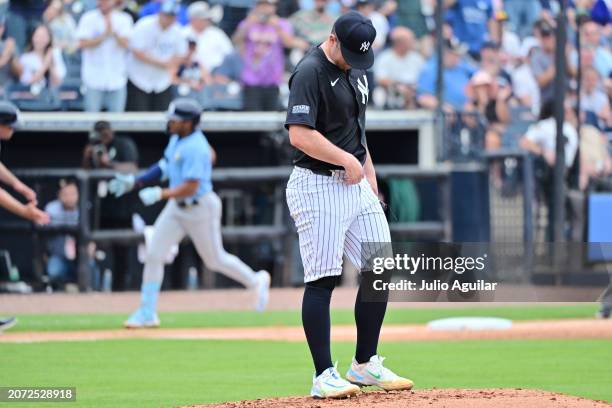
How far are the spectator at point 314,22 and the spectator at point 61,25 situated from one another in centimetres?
322

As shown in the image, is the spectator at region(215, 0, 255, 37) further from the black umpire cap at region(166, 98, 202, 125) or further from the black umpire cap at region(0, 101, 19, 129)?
the black umpire cap at region(0, 101, 19, 129)

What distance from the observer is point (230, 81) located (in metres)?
17.7

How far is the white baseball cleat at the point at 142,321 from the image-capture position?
12273mm

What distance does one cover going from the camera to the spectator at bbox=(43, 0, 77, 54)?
54.7 feet

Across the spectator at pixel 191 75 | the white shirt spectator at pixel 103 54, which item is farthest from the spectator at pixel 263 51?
the white shirt spectator at pixel 103 54

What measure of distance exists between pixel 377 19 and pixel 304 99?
12368 millimetres

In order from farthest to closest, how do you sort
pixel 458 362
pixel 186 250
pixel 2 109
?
pixel 186 250 → pixel 2 109 → pixel 458 362

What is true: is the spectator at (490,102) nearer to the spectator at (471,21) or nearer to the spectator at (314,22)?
the spectator at (471,21)

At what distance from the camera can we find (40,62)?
1661 centimetres

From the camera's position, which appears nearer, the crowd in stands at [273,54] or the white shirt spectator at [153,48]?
the crowd in stands at [273,54]

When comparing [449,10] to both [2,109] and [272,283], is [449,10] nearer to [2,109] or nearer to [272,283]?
[272,283]

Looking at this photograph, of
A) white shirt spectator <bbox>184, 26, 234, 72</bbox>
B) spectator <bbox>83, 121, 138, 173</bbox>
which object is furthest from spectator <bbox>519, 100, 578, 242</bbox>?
spectator <bbox>83, 121, 138, 173</bbox>

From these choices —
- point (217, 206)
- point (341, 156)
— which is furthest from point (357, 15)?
point (217, 206)

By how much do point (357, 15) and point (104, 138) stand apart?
426 inches
